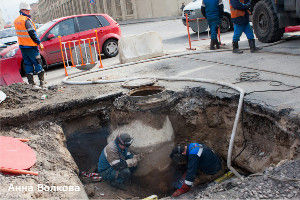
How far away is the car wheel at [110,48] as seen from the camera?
11.0 meters

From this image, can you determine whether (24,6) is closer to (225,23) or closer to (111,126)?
(111,126)

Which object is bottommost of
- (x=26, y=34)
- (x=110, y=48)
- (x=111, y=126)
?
(x=111, y=126)

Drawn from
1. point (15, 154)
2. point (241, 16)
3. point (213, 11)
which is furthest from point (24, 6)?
point (241, 16)

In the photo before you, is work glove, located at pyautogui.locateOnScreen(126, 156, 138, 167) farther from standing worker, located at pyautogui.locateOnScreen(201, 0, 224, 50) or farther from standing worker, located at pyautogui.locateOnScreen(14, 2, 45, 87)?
standing worker, located at pyautogui.locateOnScreen(201, 0, 224, 50)

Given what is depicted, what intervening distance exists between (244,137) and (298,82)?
132 cm

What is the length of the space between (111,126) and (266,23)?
18.8 ft

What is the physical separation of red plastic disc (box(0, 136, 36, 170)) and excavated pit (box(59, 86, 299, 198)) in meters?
1.30

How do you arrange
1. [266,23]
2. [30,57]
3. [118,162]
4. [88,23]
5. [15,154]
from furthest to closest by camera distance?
1. [88,23]
2. [266,23]
3. [30,57]
4. [118,162]
5. [15,154]

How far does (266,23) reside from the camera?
8.62 meters

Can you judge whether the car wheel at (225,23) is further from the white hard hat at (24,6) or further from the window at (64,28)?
the white hard hat at (24,6)

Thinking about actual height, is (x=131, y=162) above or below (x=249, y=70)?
below

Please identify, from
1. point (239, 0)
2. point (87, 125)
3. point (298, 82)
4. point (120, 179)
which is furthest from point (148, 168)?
point (239, 0)

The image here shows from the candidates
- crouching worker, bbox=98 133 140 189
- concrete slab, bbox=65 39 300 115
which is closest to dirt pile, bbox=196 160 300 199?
concrete slab, bbox=65 39 300 115

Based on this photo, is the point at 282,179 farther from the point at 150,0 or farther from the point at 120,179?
the point at 150,0
